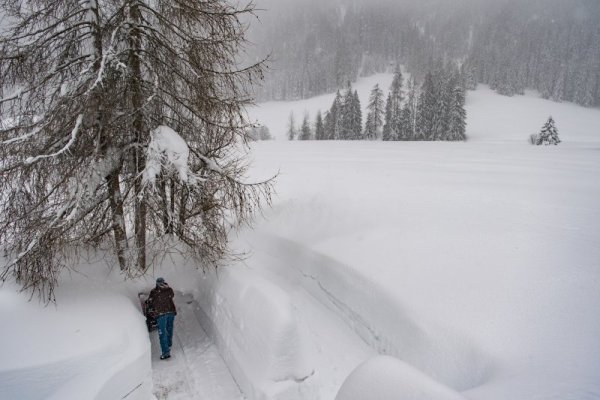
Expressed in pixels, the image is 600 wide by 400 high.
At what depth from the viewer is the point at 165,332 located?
22.7 ft

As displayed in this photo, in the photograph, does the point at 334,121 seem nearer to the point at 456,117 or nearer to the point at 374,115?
the point at 374,115

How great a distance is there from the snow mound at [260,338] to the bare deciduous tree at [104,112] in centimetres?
150

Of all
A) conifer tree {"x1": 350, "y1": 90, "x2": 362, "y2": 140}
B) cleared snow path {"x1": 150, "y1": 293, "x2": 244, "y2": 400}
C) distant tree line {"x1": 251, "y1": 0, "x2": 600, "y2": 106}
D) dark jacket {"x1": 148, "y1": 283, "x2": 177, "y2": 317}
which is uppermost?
distant tree line {"x1": 251, "y1": 0, "x2": 600, "y2": 106}

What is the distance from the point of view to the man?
22.7 ft

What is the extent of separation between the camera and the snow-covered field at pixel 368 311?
449 centimetres

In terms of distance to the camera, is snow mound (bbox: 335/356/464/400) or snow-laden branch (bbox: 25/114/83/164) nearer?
snow mound (bbox: 335/356/464/400)

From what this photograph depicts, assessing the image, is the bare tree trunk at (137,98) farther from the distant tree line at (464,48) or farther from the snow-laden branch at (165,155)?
the distant tree line at (464,48)

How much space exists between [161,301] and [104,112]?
13.3 feet

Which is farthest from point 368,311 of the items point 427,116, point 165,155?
point 427,116

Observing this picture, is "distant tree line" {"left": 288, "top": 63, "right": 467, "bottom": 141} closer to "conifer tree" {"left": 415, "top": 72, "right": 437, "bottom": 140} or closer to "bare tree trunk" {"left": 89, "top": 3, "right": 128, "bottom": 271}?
"conifer tree" {"left": 415, "top": 72, "right": 437, "bottom": 140}

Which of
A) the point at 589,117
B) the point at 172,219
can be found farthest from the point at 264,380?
the point at 589,117

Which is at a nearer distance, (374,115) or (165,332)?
(165,332)

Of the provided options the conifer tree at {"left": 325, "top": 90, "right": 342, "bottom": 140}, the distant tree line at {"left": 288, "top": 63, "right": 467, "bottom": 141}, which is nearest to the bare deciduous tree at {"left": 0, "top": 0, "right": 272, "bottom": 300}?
the distant tree line at {"left": 288, "top": 63, "right": 467, "bottom": 141}

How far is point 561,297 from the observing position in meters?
5.39
